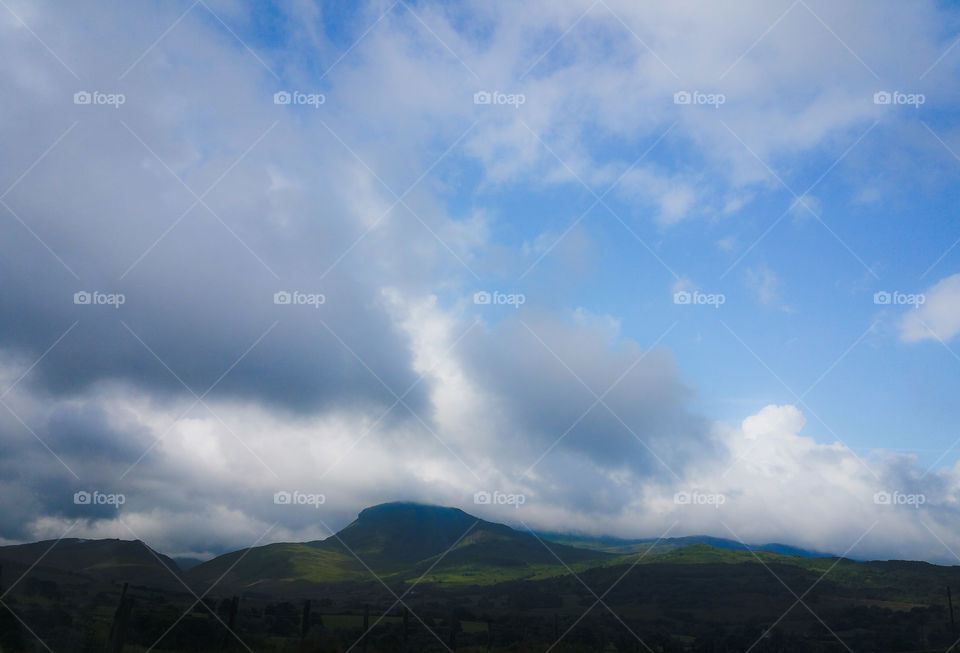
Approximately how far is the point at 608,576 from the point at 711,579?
3043 centimetres

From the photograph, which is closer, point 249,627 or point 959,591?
point 249,627

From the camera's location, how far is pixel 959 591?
10456cm

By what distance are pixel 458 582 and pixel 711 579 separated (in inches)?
3483

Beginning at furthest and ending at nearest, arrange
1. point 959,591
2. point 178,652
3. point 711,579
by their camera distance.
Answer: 1. point 711,579
2. point 959,591
3. point 178,652

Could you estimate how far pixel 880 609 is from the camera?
7912 cm

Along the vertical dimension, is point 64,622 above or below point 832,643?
Result: above

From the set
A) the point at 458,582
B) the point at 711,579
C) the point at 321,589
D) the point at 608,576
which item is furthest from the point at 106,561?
the point at 711,579

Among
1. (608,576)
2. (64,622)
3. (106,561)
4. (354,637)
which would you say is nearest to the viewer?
(64,622)

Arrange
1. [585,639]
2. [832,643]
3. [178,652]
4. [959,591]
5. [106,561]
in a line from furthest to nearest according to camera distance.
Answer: [106,561] → [959,591] → [832,643] → [585,639] → [178,652]

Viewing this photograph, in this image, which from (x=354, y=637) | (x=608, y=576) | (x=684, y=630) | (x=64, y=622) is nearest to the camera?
(x=64, y=622)

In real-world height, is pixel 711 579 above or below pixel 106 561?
below

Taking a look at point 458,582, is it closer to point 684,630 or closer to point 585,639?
point 684,630

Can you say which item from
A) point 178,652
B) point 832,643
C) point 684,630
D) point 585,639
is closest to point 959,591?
point 684,630

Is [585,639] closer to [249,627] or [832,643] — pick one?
[249,627]
